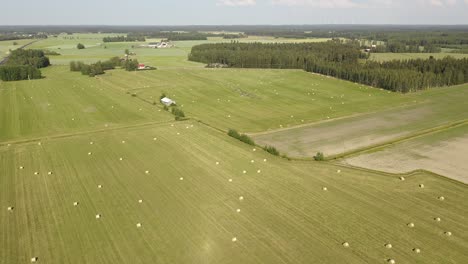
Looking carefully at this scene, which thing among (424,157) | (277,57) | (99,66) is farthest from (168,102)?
(277,57)

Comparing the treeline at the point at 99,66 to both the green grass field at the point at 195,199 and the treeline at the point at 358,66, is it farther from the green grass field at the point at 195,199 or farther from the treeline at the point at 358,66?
the green grass field at the point at 195,199

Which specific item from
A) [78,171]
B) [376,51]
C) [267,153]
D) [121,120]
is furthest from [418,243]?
[376,51]

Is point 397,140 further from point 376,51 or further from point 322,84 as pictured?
point 376,51

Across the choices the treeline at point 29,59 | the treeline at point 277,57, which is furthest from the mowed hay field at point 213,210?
the treeline at point 29,59

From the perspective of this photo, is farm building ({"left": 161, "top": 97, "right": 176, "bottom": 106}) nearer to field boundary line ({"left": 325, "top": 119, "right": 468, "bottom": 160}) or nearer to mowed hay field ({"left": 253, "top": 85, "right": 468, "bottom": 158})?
mowed hay field ({"left": 253, "top": 85, "right": 468, "bottom": 158})

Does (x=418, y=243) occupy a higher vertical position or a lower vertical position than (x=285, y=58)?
lower

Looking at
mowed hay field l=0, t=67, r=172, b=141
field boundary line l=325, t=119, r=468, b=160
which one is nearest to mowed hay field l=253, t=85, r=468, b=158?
field boundary line l=325, t=119, r=468, b=160
